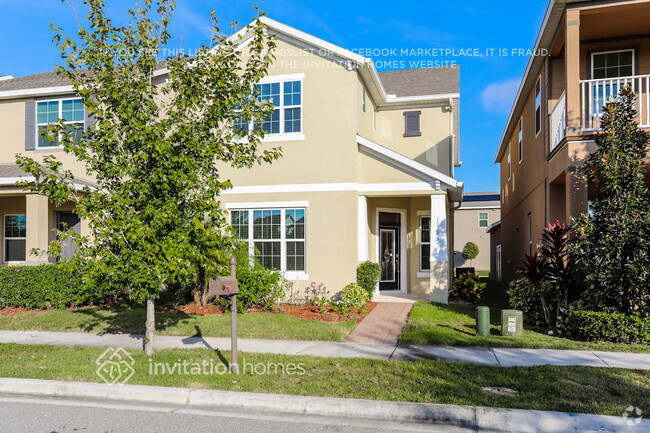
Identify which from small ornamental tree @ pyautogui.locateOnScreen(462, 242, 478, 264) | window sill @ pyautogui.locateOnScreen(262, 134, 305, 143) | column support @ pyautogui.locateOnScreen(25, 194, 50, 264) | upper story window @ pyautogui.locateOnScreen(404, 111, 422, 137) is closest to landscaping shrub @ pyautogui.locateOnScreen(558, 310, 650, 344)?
window sill @ pyautogui.locateOnScreen(262, 134, 305, 143)

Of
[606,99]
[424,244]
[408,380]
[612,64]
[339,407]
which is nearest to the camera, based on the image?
[339,407]

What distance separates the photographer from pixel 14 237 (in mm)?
16703

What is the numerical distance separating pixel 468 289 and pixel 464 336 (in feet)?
17.2

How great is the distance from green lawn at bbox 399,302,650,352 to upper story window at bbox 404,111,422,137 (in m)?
7.49

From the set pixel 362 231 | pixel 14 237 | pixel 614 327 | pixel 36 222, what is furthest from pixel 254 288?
pixel 14 237

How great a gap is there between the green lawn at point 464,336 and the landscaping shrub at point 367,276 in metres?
1.89

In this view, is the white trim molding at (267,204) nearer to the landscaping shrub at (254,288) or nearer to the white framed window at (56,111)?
the landscaping shrub at (254,288)

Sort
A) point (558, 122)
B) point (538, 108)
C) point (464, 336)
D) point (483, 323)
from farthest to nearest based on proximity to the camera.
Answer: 1. point (538, 108)
2. point (558, 122)
3. point (483, 323)
4. point (464, 336)

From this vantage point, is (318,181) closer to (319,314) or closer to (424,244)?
(319,314)

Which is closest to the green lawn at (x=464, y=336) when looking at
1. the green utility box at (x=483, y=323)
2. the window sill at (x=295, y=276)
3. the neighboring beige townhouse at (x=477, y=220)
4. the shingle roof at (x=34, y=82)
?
the green utility box at (x=483, y=323)

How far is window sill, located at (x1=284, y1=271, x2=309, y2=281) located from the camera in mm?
13695

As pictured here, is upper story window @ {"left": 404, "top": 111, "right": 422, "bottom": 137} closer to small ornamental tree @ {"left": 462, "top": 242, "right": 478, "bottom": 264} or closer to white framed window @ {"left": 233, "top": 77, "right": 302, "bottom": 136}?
white framed window @ {"left": 233, "top": 77, "right": 302, "bottom": 136}

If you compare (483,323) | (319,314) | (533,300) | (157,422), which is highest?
(533,300)

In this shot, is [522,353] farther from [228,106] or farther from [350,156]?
[350,156]
